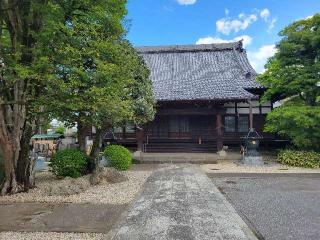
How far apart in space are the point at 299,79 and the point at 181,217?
1203cm

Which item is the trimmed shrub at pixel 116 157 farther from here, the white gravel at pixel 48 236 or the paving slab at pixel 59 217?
the white gravel at pixel 48 236

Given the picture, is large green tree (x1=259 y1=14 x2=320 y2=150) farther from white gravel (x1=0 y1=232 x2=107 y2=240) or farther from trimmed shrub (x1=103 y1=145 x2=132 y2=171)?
white gravel (x1=0 y1=232 x2=107 y2=240)

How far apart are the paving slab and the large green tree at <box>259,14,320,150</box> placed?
35.1 ft

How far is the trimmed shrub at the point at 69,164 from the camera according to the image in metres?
10.4

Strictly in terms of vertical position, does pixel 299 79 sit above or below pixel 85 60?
above

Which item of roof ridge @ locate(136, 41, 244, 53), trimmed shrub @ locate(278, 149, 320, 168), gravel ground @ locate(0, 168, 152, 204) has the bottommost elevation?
gravel ground @ locate(0, 168, 152, 204)

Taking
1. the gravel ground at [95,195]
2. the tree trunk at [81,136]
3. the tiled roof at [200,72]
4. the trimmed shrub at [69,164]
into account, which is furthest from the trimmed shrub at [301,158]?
the trimmed shrub at [69,164]

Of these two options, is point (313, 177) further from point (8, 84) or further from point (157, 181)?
point (8, 84)

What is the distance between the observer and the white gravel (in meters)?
5.15

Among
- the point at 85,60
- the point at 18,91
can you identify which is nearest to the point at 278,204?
the point at 85,60

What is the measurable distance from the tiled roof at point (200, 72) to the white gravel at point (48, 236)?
1354 centimetres

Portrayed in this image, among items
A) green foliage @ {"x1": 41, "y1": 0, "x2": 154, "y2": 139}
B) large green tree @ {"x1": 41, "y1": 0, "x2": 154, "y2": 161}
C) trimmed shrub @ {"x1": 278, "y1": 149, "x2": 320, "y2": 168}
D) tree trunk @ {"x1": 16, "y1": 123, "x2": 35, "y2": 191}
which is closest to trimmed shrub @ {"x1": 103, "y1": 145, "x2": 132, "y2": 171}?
large green tree @ {"x1": 41, "y1": 0, "x2": 154, "y2": 161}

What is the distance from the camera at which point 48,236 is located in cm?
526

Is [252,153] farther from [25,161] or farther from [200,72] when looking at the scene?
[25,161]
